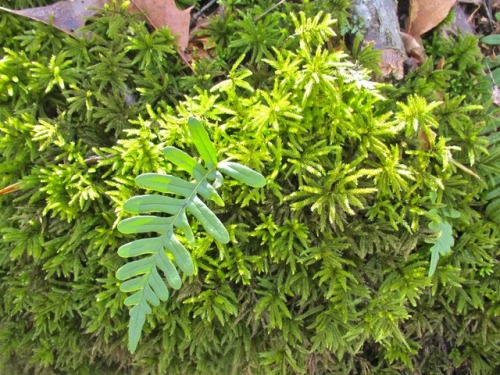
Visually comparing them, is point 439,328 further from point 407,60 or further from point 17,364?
point 17,364

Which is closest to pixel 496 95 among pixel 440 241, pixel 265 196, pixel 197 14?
pixel 440 241

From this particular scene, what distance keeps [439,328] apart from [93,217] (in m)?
1.88

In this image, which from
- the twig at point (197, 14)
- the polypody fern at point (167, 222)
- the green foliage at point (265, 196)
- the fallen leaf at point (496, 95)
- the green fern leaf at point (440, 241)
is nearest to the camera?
the polypody fern at point (167, 222)

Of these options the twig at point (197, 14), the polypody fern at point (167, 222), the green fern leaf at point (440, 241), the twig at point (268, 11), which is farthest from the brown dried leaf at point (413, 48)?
the polypody fern at point (167, 222)

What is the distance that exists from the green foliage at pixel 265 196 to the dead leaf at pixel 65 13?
6cm

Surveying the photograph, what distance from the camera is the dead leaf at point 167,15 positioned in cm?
228

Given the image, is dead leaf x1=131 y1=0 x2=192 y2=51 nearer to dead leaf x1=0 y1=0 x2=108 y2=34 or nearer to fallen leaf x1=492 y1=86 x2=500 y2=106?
dead leaf x1=0 y1=0 x2=108 y2=34

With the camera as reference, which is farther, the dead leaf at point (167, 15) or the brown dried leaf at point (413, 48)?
the brown dried leaf at point (413, 48)

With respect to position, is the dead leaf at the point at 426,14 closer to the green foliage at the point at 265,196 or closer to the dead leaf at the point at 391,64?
the green foliage at the point at 265,196

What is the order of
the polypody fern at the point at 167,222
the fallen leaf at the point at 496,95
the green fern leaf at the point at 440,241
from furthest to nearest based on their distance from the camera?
the fallen leaf at the point at 496,95 < the green fern leaf at the point at 440,241 < the polypody fern at the point at 167,222

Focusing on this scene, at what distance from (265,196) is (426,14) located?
1.35 meters

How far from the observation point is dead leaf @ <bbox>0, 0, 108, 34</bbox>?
2.28 metres

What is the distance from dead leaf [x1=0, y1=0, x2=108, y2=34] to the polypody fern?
1000 mm

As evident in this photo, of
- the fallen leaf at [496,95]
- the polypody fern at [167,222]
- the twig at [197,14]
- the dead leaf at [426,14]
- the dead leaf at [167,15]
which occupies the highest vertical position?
the dead leaf at [167,15]
